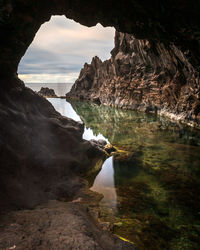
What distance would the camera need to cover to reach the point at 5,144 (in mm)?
6496

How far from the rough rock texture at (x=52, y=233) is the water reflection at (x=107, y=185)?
1.87 meters

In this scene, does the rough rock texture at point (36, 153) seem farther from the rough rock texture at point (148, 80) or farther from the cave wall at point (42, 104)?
the rough rock texture at point (148, 80)

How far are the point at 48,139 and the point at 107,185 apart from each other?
145 inches

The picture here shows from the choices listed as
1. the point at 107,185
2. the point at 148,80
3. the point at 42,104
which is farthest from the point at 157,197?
the point at 148,80

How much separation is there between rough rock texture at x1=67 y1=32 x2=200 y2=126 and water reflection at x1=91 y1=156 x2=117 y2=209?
1210 cm

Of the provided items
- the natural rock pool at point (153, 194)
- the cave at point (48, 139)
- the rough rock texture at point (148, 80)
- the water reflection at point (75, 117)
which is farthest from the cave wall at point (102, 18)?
the water reflection at point (75, 117)

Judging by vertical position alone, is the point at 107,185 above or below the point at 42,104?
below

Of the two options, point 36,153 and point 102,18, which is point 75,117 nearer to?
point 102,18

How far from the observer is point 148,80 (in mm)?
39562

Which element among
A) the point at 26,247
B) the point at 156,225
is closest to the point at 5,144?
the point at 26,247

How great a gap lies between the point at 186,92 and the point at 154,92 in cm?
1310

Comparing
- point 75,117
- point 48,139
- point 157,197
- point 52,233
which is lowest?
point 157,197

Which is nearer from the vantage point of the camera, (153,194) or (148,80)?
(153,194)

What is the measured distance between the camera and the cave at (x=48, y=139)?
4.54 meters
